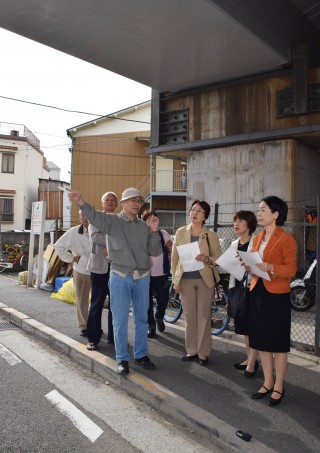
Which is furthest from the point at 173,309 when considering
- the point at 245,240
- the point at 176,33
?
the point at 176,33

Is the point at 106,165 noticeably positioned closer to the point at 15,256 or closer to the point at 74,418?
the point at 15,256

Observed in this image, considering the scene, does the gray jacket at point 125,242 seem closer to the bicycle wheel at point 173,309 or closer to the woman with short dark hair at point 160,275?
the woman with short dark hair at point 160,275

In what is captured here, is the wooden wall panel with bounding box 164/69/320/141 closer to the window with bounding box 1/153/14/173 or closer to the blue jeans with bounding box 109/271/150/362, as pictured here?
→ the blue jeans with bounding box 109/271/150/362

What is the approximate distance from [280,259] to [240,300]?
703 mm

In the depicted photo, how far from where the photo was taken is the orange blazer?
3691 millimetres

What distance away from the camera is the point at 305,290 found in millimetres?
8086

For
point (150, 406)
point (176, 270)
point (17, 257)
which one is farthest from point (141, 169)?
point (150, 406)

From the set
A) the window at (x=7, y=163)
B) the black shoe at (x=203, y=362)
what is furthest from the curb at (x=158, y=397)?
the window at (x=7, y=163)

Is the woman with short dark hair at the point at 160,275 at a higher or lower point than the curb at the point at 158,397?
higher

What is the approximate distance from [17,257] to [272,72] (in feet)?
42.5

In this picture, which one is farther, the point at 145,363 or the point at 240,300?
the point at 145,363

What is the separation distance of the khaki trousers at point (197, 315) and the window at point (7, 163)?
3130 cm

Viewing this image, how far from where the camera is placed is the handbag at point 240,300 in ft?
13.8

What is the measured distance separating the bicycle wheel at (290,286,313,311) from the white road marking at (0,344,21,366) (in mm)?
5415
